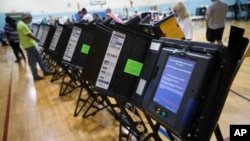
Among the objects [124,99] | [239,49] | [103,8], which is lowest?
[124,99]

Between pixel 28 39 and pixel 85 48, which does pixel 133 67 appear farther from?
pixel 28 39

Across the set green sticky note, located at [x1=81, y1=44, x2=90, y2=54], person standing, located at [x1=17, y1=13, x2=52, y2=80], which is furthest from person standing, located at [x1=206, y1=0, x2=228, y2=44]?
person standing, located at [x1=17, y1=13, x2=52, y2=80]

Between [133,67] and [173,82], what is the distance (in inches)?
15.3

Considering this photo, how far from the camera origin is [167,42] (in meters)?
1.24

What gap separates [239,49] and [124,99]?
0.75 m

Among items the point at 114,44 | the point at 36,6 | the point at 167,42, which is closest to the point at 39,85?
the point at 114,44

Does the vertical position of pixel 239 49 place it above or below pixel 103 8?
below

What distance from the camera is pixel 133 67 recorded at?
1.44m

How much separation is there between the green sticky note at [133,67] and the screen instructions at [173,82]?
0.26 meters

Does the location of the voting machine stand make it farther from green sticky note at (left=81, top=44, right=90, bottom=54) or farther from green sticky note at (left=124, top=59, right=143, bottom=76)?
green sticky note at (left=81, top=44, right=90, bottom=54)

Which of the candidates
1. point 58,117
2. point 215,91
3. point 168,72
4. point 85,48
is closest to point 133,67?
point 168,72

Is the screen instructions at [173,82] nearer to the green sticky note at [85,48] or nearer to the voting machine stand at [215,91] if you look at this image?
the voting machine stand at [215,91]

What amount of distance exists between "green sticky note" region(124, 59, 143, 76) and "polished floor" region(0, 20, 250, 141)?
119 cm

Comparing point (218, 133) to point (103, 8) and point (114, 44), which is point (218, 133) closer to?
point (114, 44)
